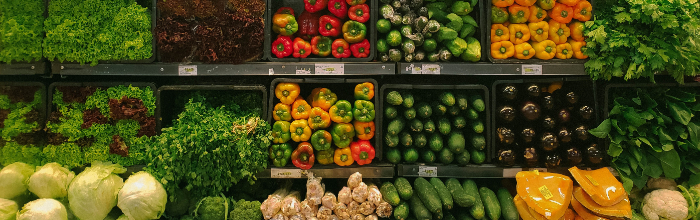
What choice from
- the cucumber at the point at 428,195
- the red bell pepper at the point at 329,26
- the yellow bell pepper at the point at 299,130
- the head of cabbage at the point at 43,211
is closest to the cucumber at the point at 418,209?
the cucumber at the point at 428,195

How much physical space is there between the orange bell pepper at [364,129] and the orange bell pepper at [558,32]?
157 centimetres

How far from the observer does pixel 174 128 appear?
270cm

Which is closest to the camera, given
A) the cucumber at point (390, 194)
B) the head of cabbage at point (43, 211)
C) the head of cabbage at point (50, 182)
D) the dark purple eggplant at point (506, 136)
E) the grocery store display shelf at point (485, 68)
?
the head of cabbage at point (43, 211)

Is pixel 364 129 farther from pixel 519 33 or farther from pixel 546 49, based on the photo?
pixel 546 49

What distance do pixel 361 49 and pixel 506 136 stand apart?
51.5 inches

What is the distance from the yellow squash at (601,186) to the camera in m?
2.67

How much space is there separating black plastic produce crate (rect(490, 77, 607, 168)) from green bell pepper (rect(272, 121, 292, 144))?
1615 millimetres

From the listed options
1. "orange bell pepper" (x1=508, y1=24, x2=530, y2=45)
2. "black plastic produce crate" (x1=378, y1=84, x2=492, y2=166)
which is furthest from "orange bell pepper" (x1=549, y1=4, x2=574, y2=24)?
"black plastic produce crate" (x1=378, y1=84, x2=492, y2=166)

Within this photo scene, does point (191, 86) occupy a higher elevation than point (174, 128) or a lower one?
higher

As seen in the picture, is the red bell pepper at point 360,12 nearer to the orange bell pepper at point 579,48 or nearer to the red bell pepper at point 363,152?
the red bell pepper at point 363,152

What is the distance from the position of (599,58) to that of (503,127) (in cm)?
85

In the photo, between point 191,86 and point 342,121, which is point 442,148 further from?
point 191,86

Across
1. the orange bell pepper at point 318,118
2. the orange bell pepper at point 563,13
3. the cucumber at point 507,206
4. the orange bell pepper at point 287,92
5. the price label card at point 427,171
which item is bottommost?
the cucumber at point 507,206

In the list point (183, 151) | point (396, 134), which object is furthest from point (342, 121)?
point (183, 151)
